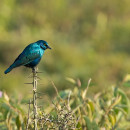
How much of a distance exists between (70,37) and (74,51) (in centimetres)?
639

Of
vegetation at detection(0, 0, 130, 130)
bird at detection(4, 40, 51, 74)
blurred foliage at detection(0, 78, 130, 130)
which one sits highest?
vegetation at detection(0, 0, 130, 130)

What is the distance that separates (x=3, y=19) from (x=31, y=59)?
22.9 meters

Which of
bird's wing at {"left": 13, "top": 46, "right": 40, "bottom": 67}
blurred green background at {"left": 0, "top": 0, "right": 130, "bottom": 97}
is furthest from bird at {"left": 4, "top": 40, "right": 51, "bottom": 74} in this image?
blurred green background at {"left": 0, "top": 0, "right": 130, "bottom": 97}

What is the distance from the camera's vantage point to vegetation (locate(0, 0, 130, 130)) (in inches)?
128

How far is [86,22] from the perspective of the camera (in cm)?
2797

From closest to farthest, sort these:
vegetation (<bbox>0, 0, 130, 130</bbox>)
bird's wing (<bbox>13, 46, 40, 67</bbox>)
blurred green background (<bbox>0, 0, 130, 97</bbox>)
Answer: bird's wing (<bbox>13, 46, 40, 67</bbox>) < vegetation (<bbox>0, 0, 130, 130</bbox>) < blurred green background (<bbox>0, 0, 130, 97</bbox>)

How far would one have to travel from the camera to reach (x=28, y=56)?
9.92ft

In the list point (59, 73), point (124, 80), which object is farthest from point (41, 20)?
point (124, 80)

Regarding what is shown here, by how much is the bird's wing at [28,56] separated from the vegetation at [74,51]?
0.31m

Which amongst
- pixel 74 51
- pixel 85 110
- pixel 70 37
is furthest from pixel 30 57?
pixel 70 37

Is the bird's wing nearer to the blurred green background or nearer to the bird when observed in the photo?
the bird

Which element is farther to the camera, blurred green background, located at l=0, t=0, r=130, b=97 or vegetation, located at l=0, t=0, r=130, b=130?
blurred green background, located at l=0, t=0, r=130, b=97

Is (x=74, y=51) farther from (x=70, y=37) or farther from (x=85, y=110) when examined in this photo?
(x=85, y=110)

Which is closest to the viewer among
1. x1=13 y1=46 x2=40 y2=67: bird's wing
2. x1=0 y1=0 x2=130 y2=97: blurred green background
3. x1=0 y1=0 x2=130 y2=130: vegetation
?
x1=13 y1=46 x2=40 y2=67: bird's wing
